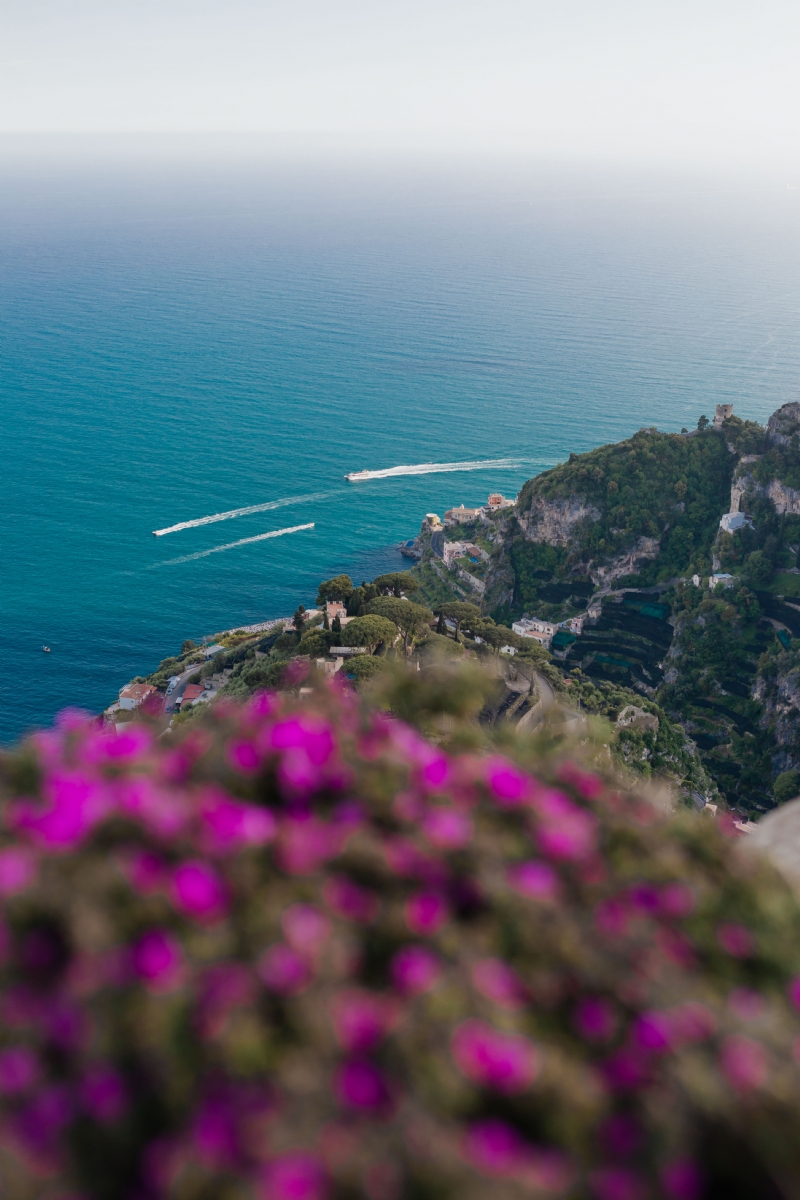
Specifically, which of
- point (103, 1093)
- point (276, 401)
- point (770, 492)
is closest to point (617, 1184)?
point (103, 1093)

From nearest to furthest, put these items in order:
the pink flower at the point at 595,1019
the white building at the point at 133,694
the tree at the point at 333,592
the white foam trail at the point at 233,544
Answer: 1. the pink flower at the point at 595,1019
2. the tree at the point at 333,592
3. the white building at the point at 133,694
4. the white foam trail at the point at 233,544

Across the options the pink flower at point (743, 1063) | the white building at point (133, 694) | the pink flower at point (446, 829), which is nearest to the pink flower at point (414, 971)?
the pink flower at point (446, 829)

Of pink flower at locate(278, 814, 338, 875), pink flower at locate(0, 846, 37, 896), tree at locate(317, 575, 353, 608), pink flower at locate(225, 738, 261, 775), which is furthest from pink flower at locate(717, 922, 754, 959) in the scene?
tree at locate(317, 575, 353, 608)

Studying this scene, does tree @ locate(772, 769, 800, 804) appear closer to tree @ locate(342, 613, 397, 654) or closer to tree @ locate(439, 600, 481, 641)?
tree @ locate(439, 600, 481, 641)

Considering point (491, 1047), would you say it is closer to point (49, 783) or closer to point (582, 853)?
point (582, 853)

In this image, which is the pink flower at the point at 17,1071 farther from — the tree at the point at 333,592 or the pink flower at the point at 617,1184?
the tree at the point at 333,592

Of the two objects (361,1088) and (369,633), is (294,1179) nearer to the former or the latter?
(361,1088)
